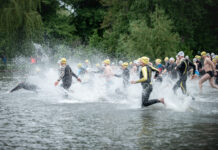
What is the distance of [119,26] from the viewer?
159ft

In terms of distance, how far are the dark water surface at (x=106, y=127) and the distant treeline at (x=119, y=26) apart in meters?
21.2

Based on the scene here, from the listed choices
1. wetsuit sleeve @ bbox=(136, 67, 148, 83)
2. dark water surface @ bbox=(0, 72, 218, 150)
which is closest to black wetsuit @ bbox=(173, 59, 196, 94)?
dark water surface @ bbox=(0, 72, 218, 150)

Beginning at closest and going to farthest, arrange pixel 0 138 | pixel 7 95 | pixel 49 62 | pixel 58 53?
pixel 0 138 < pixel 7 95 < pixel 49 62 < pixel 58 53

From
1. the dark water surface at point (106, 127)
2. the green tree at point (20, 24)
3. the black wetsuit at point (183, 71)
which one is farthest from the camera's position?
the green tree at point (20, 24)

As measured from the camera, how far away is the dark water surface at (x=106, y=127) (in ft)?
29.5

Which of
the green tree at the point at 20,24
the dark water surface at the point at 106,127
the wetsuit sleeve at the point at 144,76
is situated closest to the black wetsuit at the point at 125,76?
the dark water surface at the point at 106,127

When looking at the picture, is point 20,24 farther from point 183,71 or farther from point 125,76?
point 183,71

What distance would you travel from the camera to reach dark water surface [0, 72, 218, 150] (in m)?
8.98

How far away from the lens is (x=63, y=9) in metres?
67.6

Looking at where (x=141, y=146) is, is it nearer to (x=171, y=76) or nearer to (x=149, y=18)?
(x=171, y=76)

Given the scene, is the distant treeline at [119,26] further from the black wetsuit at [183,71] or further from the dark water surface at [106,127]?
the dark water surface at [106,127]

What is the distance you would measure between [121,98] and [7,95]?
5019 mm

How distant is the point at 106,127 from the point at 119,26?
3821cm

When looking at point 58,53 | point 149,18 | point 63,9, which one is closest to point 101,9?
point 63,9
